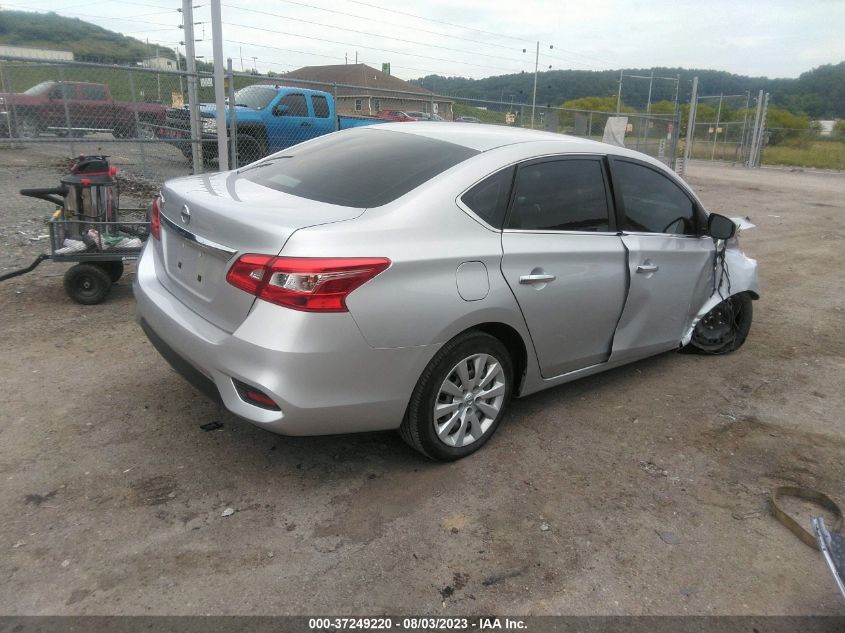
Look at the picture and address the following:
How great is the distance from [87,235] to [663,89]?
51.1 metres

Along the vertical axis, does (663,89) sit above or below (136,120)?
above

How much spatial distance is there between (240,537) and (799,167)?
37446mm

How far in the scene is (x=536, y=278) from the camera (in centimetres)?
334

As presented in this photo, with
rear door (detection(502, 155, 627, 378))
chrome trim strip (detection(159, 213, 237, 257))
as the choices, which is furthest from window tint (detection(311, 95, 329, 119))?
chrome trim strip (detection(159, 213, 237, 257))

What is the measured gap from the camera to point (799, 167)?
33219 millimetres

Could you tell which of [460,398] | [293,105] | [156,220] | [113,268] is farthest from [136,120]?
[460,398]

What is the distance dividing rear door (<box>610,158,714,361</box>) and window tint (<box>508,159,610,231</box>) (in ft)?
0.60

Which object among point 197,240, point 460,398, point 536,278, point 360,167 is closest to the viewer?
point 197,240

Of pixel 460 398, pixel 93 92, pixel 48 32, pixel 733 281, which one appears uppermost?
pixel 48 32

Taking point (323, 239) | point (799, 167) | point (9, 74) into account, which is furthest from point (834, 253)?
point (799, 167)

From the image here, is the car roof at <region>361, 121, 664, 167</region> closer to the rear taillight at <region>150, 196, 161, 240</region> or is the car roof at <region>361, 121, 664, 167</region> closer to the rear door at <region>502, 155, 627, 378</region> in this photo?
the rear door at <region>502, 155, 627, 378</region>

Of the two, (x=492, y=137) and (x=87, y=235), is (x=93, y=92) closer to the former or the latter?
(x=87, y=235)

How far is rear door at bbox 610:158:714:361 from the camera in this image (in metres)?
3.98

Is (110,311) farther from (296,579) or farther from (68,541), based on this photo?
(296,579)
